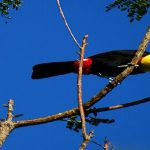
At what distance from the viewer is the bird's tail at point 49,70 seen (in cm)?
501

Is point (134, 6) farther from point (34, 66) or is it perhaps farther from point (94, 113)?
point (94, 113)

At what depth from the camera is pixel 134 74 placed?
5.66 metres

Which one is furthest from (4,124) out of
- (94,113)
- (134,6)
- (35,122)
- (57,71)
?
(134,6)

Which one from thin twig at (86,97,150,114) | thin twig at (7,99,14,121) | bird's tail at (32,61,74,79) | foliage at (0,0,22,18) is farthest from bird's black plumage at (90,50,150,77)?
foliage at (0,0,22,18)

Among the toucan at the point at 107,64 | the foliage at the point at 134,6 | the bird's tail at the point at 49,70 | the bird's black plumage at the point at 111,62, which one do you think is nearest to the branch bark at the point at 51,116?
the bird's tail at the point at 49,70

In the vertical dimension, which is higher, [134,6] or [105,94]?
[134,6]

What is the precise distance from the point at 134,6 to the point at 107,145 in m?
8.32

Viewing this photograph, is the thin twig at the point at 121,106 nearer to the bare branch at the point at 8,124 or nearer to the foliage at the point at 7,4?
the bare branch at the point at 8,124

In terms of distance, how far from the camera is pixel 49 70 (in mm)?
5062

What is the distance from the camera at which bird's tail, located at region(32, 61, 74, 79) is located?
16.4ft

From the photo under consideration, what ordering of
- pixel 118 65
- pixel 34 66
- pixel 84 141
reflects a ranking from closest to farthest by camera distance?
pixel 84 141 < pixel 34 66 < pixel 118 65

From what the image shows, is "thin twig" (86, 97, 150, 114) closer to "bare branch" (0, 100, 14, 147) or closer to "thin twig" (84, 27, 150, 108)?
"thin twig" (84, 27, 150, 108)

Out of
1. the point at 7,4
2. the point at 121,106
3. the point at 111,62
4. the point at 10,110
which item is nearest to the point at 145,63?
the point at 111,62

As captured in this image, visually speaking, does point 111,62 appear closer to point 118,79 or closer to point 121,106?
point 121,106
